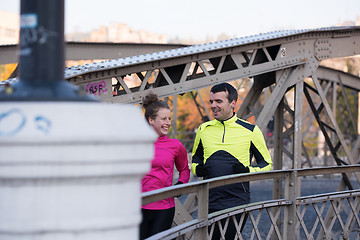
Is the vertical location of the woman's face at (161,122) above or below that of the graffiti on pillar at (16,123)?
above

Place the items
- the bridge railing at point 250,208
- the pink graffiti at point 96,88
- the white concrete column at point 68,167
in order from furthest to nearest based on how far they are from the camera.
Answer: the pink graffiti at point 96,88 → the bridge railing at point 250,208 → the white concrete column at point 68,167

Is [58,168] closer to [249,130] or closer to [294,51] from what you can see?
[249,130]

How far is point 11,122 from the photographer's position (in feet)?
4.72

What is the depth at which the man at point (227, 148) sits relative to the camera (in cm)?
482

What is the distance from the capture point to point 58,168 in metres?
1.42

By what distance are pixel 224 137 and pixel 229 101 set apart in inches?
12.1

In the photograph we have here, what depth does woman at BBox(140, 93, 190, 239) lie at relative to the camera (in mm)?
4539

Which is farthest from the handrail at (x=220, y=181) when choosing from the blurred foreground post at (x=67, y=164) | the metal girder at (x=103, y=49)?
the metal girder at (x=103, y=49)

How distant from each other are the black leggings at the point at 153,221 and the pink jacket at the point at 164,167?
0.04 meters

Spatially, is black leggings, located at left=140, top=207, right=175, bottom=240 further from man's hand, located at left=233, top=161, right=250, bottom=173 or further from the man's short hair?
the man's short hair

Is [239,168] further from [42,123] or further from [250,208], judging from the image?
[42,123]

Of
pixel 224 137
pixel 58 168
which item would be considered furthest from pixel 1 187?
pixel 224 137

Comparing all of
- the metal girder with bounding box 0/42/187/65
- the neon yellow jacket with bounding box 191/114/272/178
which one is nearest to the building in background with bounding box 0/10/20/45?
the metal girder with bounding box 0/42/187/65

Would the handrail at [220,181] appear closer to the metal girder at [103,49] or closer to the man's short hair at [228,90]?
the man's short hair at [228,90]
